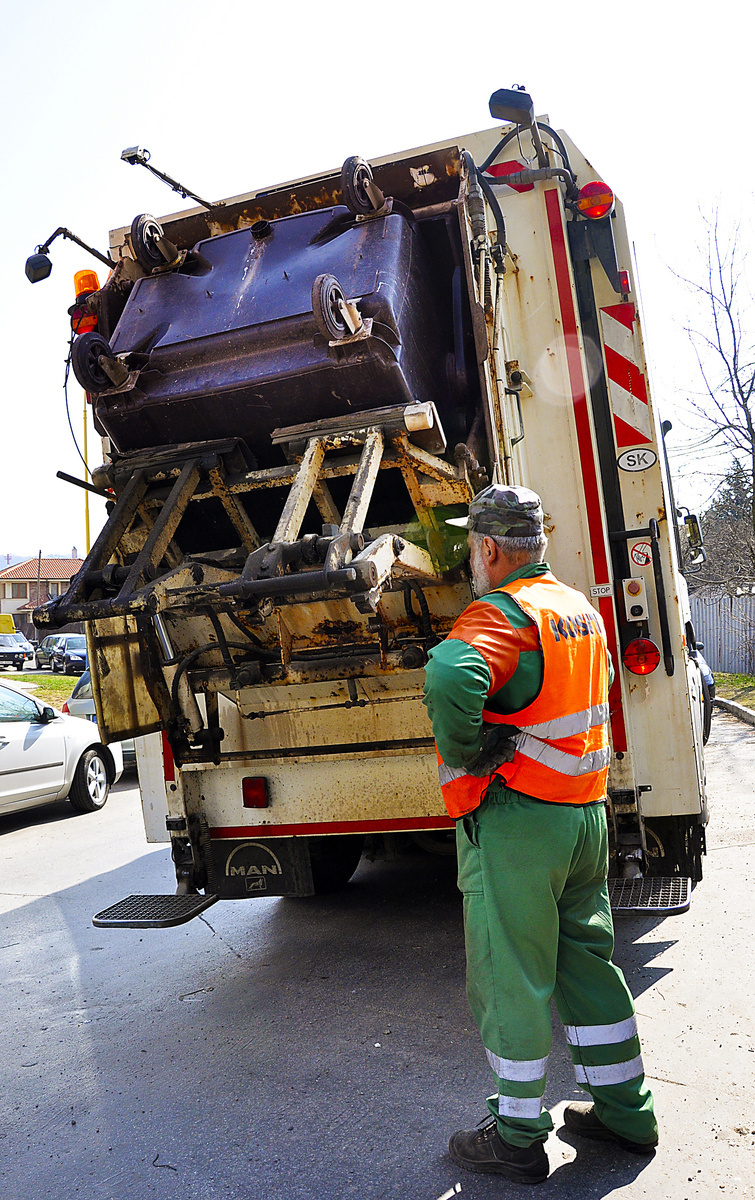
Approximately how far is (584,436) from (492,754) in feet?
6.69

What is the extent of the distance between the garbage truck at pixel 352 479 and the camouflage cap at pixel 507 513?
335 mm

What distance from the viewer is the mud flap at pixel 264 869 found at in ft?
13.0

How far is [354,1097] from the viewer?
2875 mm

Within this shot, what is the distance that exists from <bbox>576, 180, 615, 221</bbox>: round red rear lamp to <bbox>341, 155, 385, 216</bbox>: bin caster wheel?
3.40 ft

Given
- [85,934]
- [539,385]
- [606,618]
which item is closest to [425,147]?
[539,385]

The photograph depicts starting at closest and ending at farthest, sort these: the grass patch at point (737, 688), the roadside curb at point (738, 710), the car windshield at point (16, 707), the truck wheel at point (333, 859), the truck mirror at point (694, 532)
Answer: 1. the truck wheel at point (333, 859)
2. the truck mirror at point (694, 532)
3. the car windshield at point (16, 707)
4. the roadside curb at point (738, 710)
5. the grass patch at point (737, 688)

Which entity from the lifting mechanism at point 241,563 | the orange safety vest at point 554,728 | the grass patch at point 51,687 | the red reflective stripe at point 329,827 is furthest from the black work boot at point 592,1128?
the grass patch at point 51,687

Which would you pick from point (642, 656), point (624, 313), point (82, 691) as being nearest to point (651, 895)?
point (642, 656)

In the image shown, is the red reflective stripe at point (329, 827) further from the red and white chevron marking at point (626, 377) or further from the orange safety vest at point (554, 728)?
the red and white chevron marking at point (626, 377)

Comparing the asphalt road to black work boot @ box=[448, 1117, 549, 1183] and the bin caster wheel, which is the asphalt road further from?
the bin caster wheel

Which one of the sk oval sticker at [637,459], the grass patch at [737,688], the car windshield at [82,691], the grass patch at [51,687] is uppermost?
the sk oval sticker at [637,459]

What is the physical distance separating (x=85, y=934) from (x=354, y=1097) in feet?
8.53

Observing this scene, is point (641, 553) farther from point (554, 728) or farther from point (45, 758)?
point (45, 758)

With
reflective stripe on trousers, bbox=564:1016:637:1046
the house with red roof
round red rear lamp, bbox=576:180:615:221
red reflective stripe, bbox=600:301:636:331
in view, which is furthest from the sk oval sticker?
the house with red roof
